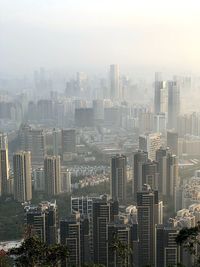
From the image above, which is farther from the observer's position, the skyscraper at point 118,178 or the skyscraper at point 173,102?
the skyscraper at point 173,102

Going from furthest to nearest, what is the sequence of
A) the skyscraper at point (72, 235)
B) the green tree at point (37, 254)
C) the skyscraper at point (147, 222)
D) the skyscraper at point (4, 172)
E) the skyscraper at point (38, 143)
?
1. the skyscraper at point (38, 143)
2. the skyscraper at point (4, 172)
3. the skyscraper at point (147, 222)
4. the skyscraper at point (72, 235)
5. the green tree at point (37, 254)

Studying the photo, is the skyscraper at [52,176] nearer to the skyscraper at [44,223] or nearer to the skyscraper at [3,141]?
the skyscraper at [3,141]

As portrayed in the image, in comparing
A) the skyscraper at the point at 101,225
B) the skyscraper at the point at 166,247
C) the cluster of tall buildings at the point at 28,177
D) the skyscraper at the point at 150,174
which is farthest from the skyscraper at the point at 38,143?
the skyscraper at the point at 166,247

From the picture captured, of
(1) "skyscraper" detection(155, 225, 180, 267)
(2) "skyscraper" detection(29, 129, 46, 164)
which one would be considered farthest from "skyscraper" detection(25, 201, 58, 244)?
(2) "skyscraper" detection(29, 129, 46, 164)

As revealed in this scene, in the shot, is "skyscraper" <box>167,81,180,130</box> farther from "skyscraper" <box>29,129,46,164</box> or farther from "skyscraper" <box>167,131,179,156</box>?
"skyscraper" <box>29,129,46,164</box>

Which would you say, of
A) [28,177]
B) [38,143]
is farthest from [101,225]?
[38,143]

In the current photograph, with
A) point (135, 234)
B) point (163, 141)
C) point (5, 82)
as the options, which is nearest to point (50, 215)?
point (135, 234)

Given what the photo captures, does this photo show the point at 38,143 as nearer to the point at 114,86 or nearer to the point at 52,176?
the point at 52,176
